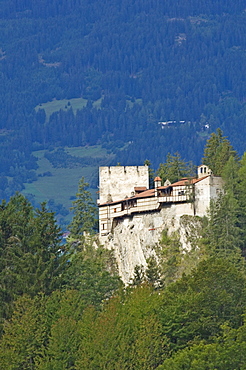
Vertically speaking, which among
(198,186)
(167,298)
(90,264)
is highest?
(198,186)

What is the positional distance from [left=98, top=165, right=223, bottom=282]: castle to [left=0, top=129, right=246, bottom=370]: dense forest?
1336 millimetres

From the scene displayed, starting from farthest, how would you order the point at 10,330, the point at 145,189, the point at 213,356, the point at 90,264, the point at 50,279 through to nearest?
1. the point at 145,189
2. the point at 90,264
3. the point at 50,279
4. the point at 10,330
5. the point at 213,356

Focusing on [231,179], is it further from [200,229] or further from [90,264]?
[90,264]

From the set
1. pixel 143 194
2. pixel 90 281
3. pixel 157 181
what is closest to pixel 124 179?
pixel 143 194

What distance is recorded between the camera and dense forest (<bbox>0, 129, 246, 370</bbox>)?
238 feet

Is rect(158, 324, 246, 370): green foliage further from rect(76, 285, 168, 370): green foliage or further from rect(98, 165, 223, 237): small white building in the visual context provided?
rect(98, 165, 223, 237): small white building

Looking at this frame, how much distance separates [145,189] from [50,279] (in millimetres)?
25215

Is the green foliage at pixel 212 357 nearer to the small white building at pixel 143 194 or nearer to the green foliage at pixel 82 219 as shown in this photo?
the small white building at pixel 143 194

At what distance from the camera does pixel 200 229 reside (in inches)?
3893

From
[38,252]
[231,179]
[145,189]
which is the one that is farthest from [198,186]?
[38,252]

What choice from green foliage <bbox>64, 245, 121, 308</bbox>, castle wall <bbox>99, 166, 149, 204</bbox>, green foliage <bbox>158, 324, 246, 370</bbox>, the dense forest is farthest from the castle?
green foliage <bbox>158, 324, 246, 370</bbox>

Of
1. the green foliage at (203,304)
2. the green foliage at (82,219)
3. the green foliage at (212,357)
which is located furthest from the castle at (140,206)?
the green foliage at (212,357)

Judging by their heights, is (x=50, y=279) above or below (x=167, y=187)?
below

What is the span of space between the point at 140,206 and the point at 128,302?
26043 mm
